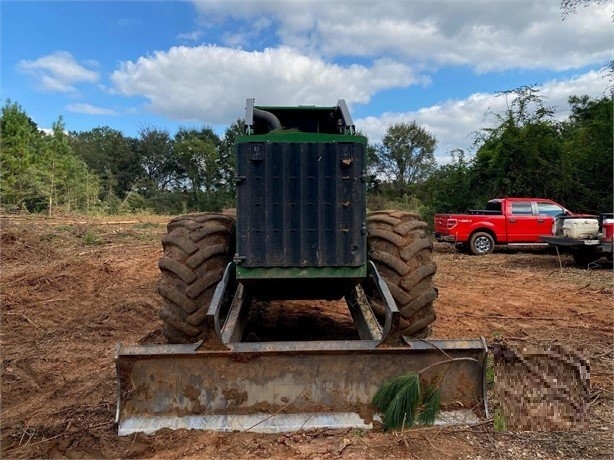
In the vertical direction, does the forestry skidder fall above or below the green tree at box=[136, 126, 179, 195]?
below

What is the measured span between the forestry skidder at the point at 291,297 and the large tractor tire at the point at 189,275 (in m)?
0.01

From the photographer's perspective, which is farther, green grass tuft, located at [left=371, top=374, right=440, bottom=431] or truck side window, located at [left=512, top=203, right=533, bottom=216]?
truck side window, located at [left=512, top=203, right=533, bottom=216]

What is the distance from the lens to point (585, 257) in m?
13.5

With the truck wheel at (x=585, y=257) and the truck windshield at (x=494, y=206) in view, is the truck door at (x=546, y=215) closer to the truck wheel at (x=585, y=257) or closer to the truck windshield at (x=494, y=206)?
the truck windshield at (x=494, y=206)

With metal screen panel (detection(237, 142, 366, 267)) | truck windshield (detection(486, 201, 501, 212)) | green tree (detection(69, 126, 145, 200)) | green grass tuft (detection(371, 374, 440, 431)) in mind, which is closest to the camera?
green grass tuft (detection(371, 374, 440, 431))

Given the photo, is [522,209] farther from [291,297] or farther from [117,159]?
[117,159]

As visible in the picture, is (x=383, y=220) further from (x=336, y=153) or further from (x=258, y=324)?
(x=258, y=324)

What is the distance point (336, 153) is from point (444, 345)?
1751mm

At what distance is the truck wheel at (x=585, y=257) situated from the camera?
524 inches

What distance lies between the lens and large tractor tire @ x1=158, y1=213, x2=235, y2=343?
4.53 metres

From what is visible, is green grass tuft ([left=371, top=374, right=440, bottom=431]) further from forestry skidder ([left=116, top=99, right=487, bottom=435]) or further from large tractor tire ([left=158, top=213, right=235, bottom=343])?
large tractor tire ([left=158, top=213, right=235, bottom=343])

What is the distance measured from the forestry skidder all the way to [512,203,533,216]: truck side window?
465 inches

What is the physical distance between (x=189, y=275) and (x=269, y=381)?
53.1 inches

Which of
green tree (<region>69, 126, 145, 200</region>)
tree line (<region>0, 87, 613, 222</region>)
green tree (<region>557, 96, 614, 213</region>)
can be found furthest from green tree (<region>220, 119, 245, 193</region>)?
green tree (<region>557, 96, 614, 213</region>)
